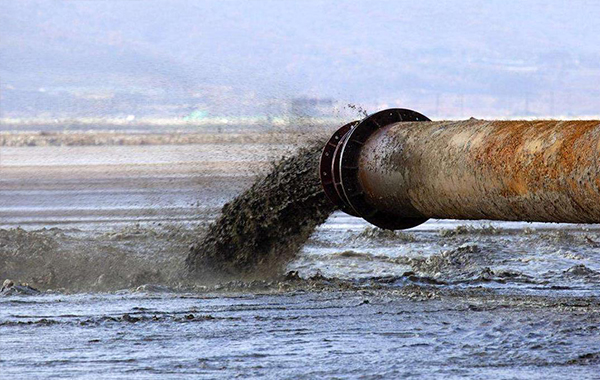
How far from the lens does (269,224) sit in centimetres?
966

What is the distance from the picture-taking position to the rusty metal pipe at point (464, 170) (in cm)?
723

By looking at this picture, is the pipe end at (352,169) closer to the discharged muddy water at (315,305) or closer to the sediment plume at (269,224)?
the sediment plume at (269,224)

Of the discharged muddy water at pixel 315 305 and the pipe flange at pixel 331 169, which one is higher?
the pipe flange at pixel 331 169


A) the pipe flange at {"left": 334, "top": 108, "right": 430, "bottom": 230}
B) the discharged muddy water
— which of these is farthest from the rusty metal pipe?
the discharged muddy water

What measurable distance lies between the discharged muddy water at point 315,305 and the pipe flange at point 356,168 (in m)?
0.51

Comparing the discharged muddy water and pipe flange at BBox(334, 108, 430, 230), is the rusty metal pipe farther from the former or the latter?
the discharged muddy water

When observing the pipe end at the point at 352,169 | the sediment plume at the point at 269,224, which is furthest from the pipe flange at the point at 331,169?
the sediment plume at the point at 269,224

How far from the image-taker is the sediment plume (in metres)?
9.63

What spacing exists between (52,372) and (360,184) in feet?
12.0

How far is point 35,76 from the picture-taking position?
99188 mm

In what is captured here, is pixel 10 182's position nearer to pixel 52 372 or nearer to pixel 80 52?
pixel 52 372

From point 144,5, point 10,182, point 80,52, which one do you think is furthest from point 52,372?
point 144,5

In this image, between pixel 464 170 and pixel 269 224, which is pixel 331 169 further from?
pixel 464 170

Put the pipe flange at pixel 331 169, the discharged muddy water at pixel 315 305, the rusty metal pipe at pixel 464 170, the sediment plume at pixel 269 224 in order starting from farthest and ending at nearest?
the sediment plume at pixel 269 224
the pipe flange at pixel 331 169
the rusty metal pipe at pixel 464 170
the discharged muddy water at pixel 315 305
